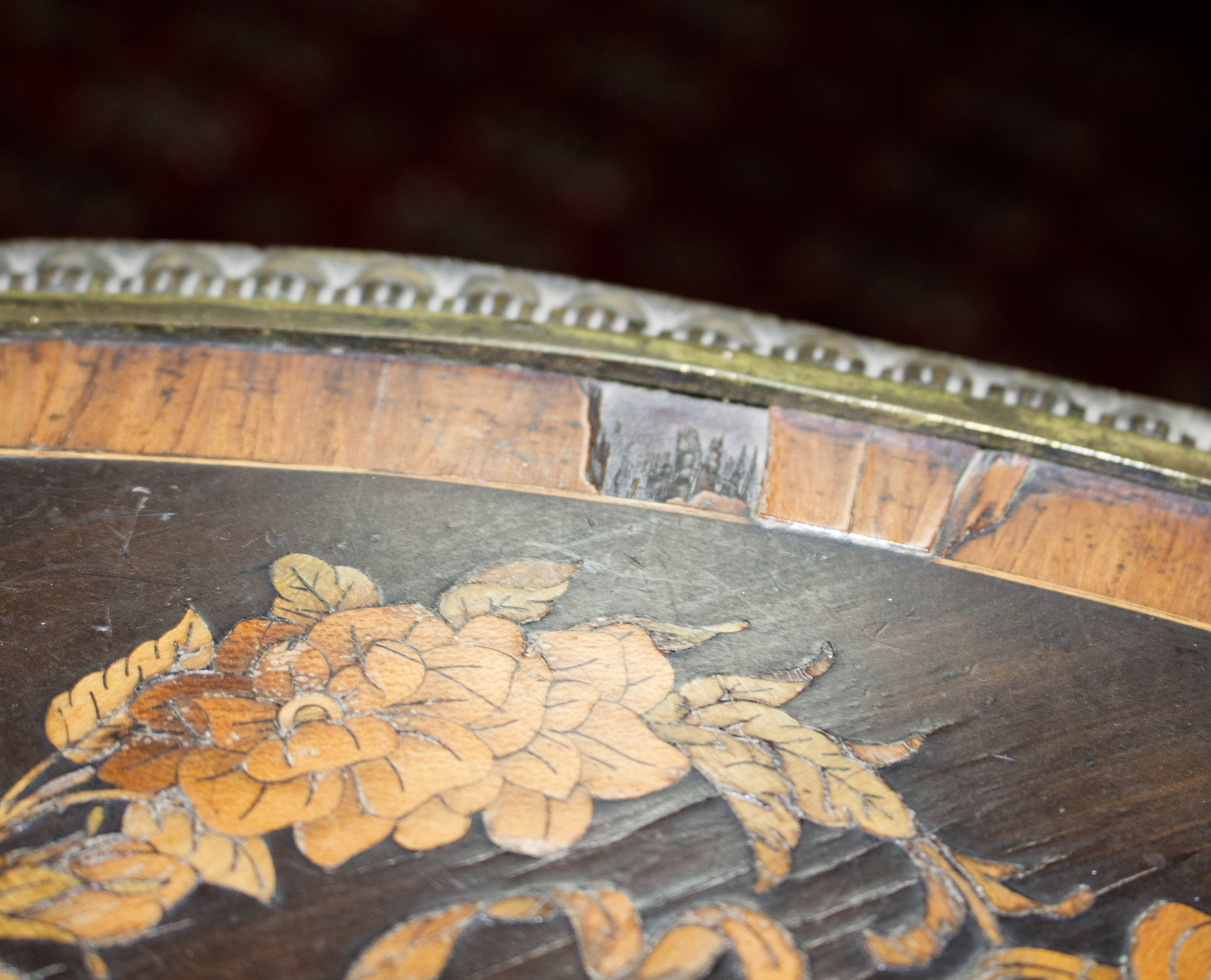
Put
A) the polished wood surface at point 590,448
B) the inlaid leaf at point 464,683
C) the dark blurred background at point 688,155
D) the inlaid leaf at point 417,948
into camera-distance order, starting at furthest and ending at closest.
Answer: the dark blurred background at point 688,155, the polished wood surface at point 590,448, the inlaid leaf at point 464,683, the inlaid leaf at point 417,948

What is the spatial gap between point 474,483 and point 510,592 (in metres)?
0.10

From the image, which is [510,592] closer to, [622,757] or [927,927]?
[622,757]

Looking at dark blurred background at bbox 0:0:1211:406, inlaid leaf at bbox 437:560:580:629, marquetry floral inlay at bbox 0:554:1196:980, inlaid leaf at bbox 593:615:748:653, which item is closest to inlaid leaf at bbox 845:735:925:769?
marquetry floral inlay at bbox 0:554:1196:980

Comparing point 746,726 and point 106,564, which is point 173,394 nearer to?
point 106,564

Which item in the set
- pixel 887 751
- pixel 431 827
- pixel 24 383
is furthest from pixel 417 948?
pixel 24 383

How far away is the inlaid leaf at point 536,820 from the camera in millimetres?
642

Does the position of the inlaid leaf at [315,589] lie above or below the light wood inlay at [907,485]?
below

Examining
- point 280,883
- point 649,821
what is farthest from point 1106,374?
point 280,883

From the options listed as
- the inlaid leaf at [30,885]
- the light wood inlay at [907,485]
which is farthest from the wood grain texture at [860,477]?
the inlaid leaf at [30,885]

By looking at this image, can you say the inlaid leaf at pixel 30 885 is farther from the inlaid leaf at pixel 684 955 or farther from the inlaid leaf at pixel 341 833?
the inlaid leaf at pixel 684 955

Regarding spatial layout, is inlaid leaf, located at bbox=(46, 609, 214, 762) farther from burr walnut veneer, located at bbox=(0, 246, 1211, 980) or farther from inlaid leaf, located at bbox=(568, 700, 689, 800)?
inlaid leaf, located at bbox=(568, 700, 689, 800)

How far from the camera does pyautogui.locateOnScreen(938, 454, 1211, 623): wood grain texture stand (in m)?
0.78

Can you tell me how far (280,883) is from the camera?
620mm

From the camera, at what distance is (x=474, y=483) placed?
2.64 feet
